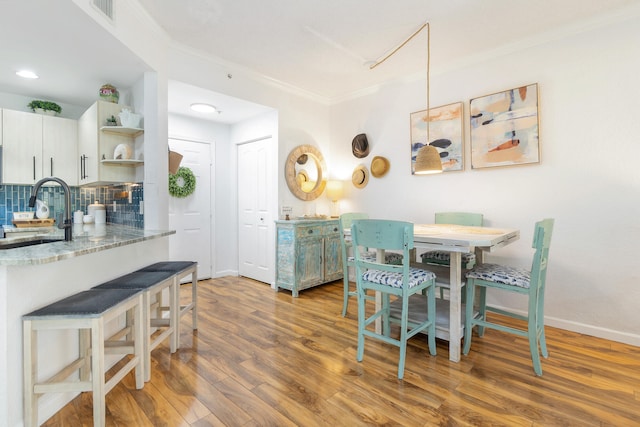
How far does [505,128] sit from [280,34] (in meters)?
2.45

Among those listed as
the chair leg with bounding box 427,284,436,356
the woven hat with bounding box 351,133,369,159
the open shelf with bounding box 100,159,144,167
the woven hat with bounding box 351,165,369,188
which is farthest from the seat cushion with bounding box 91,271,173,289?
the woven hat with bounding box 351,133,369,159

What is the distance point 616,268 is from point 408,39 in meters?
2.80

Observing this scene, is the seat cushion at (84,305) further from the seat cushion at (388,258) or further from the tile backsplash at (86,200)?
the seat cushion at (388,258)

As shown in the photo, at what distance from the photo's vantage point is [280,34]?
2898mm

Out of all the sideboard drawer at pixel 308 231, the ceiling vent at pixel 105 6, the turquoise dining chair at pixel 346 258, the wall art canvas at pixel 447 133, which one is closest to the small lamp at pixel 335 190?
the sideboard drawer at pixel 308 231

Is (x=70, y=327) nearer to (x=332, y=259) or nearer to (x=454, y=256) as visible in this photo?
(x=454, y=256)

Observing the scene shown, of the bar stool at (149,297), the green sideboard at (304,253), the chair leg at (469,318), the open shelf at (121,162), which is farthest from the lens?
the green sideboard at (304,253)

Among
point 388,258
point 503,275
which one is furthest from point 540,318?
point 388,258

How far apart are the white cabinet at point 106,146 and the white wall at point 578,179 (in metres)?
3.17

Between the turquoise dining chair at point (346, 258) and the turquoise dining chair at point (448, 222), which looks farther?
the turquoise dining chair at point (448, 222)

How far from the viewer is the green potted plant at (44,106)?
3344 mm

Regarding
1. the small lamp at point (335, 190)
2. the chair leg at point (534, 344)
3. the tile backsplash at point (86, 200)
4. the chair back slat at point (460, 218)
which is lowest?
the chair leg at point (534, 344)

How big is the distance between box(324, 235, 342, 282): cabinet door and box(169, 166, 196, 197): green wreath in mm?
2071

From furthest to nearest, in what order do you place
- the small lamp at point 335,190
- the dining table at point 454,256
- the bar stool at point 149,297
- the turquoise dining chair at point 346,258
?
the small lamp at point 335,190, the turquoise dining chair at point 346,258, the dining table at point 454,256, the bar stool at point 149,297
